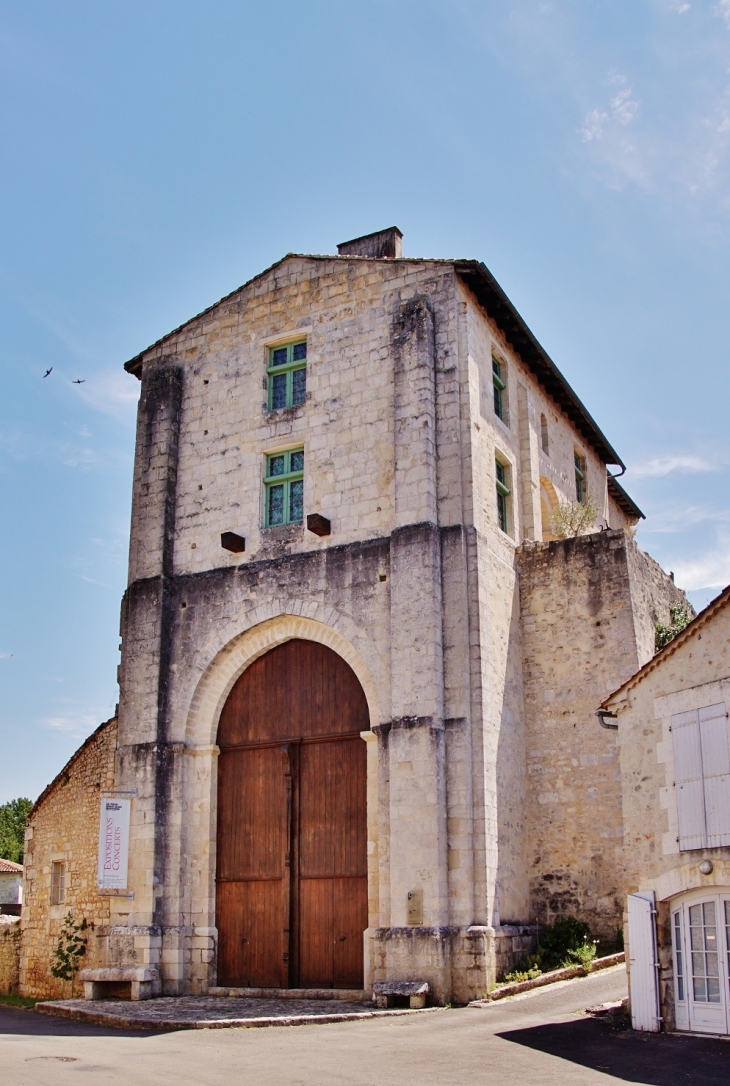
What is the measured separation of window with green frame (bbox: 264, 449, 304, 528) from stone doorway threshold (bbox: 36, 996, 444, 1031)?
22.7 feet

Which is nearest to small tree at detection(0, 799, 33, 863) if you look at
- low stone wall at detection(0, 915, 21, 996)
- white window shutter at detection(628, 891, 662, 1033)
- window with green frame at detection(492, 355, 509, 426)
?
low stone wall at detection(0, 915, 21, 996)

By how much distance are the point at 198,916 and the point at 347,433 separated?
7.55 meters

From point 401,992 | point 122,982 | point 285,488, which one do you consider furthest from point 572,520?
point 122,982

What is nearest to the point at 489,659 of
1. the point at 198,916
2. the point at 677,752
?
the point at 677,752

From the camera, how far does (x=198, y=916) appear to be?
1628 centimetres

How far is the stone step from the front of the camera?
14498 millimetres

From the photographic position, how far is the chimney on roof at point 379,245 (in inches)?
751

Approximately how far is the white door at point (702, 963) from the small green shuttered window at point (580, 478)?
12.0m

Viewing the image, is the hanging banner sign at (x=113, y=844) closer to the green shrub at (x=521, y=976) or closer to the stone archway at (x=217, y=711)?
the stone archway at (x=217, y=711)

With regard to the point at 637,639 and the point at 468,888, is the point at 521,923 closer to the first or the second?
→ the point at 468,888

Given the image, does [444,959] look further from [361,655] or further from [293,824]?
[361,655]

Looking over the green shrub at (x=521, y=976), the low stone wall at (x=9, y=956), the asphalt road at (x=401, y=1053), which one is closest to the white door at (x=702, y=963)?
the asphalt road at (x=401, y=1053)

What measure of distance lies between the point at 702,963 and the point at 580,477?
13003mm

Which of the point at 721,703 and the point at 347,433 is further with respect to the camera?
the point at 347,433
